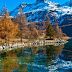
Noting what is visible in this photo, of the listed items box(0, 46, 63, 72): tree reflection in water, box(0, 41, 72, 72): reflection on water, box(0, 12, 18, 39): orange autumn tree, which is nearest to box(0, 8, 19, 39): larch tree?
box(0, 12, 18, 39): orange autumn tree

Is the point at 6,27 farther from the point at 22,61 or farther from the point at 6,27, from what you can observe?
the point at 22,61

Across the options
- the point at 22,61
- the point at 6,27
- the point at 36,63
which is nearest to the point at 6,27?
the point at 6,27

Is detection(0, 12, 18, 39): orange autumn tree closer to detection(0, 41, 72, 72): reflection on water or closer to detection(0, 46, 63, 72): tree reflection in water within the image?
detection(0, 46, 63, 72): tree reflection in water

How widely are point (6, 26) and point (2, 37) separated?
5.79 meters

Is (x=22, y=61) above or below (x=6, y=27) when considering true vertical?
below

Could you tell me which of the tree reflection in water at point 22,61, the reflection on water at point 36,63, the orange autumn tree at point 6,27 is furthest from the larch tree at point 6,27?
the reflection on water at point 36,63

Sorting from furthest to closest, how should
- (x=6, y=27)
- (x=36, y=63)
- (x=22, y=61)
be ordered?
(x=6, y=27) < (x=22, y=61) < (x=36, y=63)

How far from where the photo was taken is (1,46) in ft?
122

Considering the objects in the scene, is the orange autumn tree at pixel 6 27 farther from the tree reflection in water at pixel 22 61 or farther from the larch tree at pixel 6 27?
the tree reflection in water at pixel 22 61

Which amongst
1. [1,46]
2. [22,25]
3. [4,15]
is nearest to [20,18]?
[22,25]

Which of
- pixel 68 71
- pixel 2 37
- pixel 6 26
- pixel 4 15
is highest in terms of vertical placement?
pixel 4 15

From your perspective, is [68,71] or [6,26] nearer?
[68,71]

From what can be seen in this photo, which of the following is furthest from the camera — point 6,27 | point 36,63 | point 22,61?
point 6,27

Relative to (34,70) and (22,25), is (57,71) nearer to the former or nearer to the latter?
(34,70)
